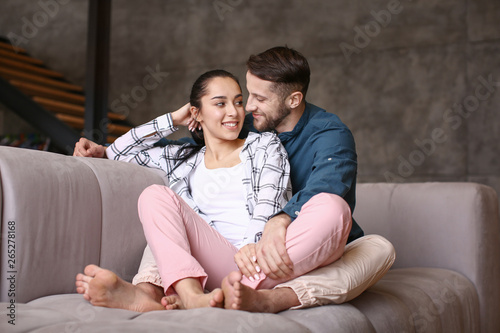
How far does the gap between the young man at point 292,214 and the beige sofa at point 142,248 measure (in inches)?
2.0

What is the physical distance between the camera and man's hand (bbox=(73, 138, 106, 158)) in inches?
75.1

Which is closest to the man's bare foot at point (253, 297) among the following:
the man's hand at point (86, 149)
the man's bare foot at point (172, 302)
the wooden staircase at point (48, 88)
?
the man's bare foot at point (172, 302)

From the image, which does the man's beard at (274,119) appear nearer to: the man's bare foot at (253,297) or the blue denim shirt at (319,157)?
the blue denim shirt at (319,157)

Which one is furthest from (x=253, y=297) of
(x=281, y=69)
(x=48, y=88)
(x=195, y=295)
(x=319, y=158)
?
(x=48, y=88)

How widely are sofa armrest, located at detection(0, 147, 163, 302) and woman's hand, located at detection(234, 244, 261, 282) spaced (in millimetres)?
509

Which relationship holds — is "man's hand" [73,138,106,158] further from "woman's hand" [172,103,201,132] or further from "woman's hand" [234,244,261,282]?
"woman's hand" [234,244,261,282]

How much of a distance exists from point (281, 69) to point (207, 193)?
0.48 m

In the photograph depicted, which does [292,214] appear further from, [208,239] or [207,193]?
[207,193]

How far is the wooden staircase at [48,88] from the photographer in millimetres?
4621

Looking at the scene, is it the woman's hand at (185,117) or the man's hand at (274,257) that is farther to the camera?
the woman's hand at (185,117)

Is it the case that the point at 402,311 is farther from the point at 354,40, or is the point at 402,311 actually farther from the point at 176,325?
the point at 354,40

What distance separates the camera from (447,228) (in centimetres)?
224

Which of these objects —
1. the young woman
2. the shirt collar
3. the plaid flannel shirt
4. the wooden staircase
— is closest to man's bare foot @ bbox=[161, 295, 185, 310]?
the young woman

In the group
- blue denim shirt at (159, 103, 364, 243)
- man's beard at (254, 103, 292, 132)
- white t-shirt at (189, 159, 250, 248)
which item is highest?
man's beard at (254, 103, 292, 132)
